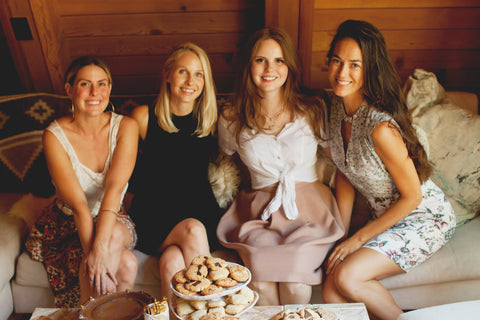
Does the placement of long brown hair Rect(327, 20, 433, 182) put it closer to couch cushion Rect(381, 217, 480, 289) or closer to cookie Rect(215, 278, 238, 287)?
couch cushion Rect(381, 217, 480, 289)

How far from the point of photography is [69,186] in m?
1.56

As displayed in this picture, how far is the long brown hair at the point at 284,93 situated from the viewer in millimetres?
1646

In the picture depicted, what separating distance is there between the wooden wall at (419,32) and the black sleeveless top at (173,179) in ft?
2.93

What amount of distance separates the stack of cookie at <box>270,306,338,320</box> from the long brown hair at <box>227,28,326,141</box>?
2.61ft

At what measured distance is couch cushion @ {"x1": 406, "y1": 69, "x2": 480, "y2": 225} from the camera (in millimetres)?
1736

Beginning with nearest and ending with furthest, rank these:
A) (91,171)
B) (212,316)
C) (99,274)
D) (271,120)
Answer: (212,316)
(99,274)
(91,171)
(271,120)

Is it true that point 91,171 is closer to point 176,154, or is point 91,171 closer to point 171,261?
point 176,154

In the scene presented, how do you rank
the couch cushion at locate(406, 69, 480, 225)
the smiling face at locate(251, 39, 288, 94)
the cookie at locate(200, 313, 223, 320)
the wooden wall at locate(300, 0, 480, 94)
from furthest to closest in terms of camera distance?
the wooden wall at locate(300, 0, 480, 94) → the couch cushion at locate(406, 69, 480, 225) → the smiling face at locate(251, 39, 288, 94) → the cookie at locate(200, 313, 223, 320)

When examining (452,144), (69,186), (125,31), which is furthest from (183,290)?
(125,31)

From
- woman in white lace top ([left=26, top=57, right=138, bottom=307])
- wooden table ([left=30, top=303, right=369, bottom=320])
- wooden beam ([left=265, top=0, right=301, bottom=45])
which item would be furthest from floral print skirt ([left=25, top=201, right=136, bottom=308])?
wooden beam ([left=265, top=0, right=301, bottom=45])

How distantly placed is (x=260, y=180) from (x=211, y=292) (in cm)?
77

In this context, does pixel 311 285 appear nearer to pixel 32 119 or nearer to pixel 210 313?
pixel 210 313

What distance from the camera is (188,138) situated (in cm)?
178

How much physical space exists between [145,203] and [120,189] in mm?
208
